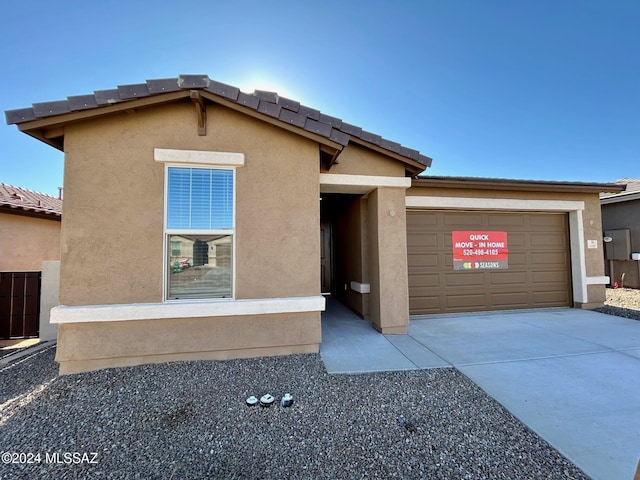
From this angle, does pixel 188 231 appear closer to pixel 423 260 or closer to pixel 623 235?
pixel 423 260

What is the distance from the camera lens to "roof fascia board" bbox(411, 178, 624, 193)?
7066 mm

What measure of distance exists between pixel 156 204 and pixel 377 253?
4097 millimetres

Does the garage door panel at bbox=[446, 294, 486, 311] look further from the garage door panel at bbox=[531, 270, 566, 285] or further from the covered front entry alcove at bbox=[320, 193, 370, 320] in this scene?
the covered front entry alcove at bbox=[320, 193, 370, 320]

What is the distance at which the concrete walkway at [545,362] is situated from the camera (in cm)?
263

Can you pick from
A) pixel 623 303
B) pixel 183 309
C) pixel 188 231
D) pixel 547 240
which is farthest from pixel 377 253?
pixel 623 303

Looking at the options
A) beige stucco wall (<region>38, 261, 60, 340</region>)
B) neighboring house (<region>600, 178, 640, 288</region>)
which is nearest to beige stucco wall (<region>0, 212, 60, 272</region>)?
beige stucco wall (<region>38, 261, 60, 340</region>)

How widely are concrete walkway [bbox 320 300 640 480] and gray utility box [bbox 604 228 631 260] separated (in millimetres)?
6467

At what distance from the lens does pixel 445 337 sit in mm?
5578

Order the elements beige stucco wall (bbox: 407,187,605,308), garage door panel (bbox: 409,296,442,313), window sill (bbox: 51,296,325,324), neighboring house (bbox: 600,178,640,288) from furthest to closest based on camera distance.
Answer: neighboring house (bbox: 600,178,640,288), beige stucco wall (bbox: 407,187,605,308), garage door panel (bbox: 409,296,442,313), window sill (bbox: 51,296,325,324)

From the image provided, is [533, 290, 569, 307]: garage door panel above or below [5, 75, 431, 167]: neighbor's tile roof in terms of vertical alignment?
below

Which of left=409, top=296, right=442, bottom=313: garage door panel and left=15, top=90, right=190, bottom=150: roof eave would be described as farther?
left=409, top=296, right=442, bottom=313: garage door panel

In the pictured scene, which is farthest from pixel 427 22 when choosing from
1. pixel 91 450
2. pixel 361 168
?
pixel 91 450

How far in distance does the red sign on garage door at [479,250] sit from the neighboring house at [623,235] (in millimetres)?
7705

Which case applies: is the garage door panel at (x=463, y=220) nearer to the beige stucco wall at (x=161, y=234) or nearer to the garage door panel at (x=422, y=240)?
the garage door panel at (x=422, y=240)
